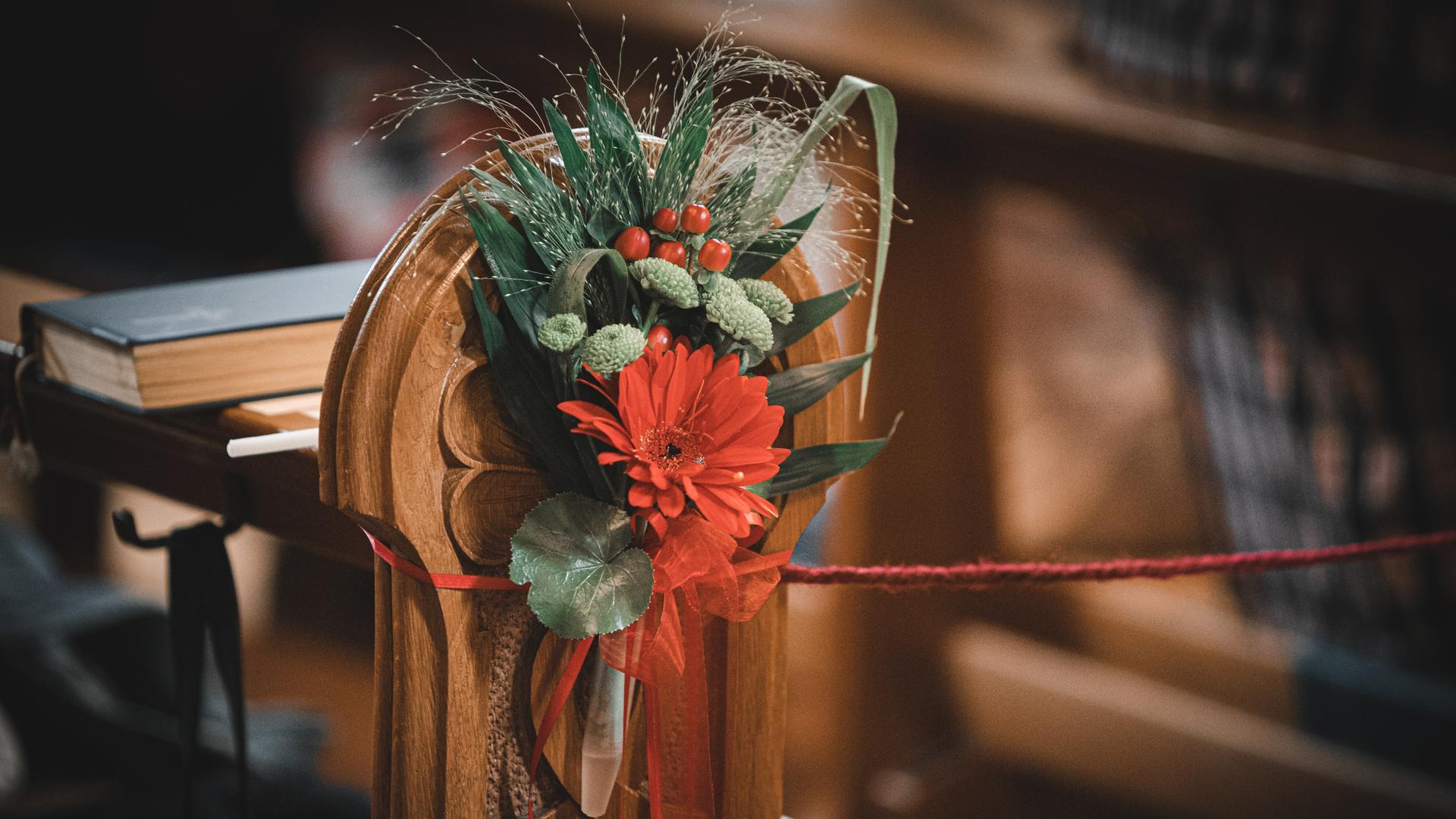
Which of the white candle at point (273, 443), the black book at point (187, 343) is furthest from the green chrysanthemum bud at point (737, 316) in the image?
the black book at point (187, 343)

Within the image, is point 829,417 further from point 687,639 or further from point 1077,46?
point 1077,46

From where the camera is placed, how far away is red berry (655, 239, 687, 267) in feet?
1.81

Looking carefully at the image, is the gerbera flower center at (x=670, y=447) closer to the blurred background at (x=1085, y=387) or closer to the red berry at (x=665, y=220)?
the red berry at (x=665, y=220)

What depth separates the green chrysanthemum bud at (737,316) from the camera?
549mm

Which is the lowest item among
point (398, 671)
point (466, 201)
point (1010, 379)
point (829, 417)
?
point (1010, 379)

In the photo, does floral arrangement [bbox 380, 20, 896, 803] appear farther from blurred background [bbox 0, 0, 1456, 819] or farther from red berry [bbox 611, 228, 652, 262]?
blurred background [bbox 0, 0, 1456, 819]

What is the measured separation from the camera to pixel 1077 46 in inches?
75.5

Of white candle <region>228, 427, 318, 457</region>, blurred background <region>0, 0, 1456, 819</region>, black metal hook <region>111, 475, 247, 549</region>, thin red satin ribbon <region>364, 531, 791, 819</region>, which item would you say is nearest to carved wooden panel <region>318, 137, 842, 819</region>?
thin red satin ribbon <region>364, 531, 791, 819</region>

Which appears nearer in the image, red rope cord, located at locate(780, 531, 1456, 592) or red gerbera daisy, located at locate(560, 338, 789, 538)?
red gerbera daisy, located at locate(560, 338, 789, 538)

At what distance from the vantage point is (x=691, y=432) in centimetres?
55

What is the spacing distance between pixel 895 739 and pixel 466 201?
71.7 inches

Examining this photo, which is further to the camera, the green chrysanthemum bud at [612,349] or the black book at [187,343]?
the black book at [187,343]

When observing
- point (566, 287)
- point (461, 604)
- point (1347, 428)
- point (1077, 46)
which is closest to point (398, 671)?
point (461, 604)

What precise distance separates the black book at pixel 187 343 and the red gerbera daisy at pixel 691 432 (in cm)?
35
